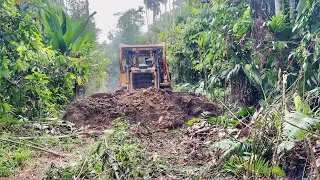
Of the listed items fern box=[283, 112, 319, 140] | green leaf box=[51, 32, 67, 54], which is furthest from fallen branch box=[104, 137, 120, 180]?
green leaf box=[51, 32, 67, 54]

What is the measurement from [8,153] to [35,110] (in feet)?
4.45

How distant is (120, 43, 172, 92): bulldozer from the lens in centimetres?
986

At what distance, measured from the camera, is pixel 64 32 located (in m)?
7.96

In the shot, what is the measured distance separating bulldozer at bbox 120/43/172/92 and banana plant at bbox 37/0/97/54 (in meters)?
2.33

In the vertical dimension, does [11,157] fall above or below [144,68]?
below

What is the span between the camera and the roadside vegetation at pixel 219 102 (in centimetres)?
→ 245

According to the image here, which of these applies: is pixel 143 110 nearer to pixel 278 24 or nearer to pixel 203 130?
pixel 203 130

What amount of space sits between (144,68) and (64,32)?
9.59 ft

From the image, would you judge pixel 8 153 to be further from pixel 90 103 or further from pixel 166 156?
pixel 90 103

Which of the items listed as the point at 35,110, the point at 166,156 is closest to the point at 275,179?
the point at 166,156

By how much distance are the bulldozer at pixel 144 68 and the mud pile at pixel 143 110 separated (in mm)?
2795

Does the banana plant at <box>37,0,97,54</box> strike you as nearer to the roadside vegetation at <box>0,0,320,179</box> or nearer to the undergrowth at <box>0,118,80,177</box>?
the roadside vegetation at <box>0,0,320,179</box>

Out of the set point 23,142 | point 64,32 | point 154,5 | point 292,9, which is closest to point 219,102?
point 292,9

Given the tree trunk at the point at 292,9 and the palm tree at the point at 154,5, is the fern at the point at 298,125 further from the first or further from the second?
the palm tree at the point at 154,5
